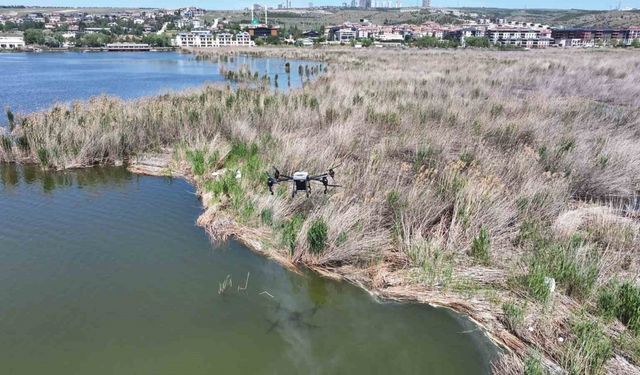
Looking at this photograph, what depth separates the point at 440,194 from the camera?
6.81m

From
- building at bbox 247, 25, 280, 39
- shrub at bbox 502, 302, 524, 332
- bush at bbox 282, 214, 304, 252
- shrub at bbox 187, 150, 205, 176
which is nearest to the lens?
shrub at bbox 502, 302, 524, 332

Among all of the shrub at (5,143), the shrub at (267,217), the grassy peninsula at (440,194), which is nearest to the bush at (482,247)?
the grassy peninsula at (440,194)

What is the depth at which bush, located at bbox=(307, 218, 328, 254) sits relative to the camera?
5980 millimetres

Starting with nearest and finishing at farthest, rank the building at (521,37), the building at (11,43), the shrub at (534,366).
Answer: the shrub at (534,366) < the building at (11,43) < the building at (521,37)

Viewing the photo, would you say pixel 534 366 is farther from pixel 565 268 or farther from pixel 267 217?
pixel 267 217

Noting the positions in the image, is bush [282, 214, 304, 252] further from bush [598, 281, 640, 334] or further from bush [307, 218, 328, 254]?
bush [598, 281, 640, 334]

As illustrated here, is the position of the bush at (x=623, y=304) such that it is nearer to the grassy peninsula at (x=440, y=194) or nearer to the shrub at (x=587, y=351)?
the grassy peninsula at (x=440, y=194)

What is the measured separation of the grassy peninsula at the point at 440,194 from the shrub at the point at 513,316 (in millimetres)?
15

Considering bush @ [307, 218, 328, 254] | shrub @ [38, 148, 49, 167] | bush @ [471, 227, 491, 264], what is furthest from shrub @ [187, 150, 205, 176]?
bush @ [471, 227, 491, 264]

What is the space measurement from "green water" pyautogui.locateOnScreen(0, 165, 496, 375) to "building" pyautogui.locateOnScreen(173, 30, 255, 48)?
11637 centimetres

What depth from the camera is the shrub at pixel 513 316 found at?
463 cm

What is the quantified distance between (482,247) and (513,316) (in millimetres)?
1298

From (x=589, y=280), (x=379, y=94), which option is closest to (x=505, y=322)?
(x=589, y=280)

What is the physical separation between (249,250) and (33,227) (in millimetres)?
3678
